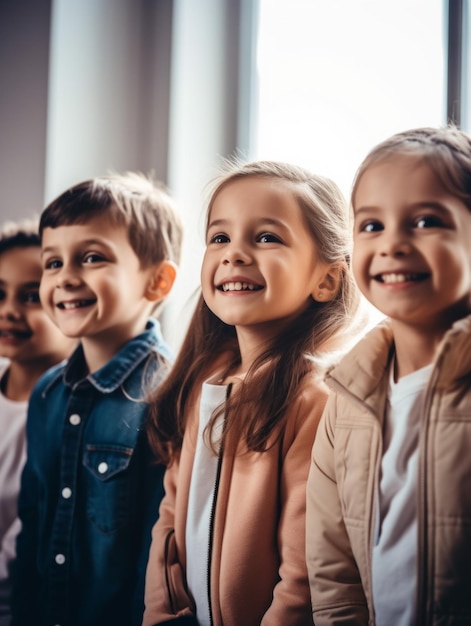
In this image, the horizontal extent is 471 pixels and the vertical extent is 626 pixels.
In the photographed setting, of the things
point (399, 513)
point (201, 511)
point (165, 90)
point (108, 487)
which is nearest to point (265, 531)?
point (201, 511)

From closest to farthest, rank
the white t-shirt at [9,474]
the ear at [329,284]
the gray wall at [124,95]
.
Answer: the ear at [329,284] < the white t-shirt at [9,474] < the gray wall at [124,95]

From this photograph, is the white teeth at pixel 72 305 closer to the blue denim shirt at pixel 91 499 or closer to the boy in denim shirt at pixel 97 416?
the boy in denim shirt at pixel 97 416

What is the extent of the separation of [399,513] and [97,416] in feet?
2.16

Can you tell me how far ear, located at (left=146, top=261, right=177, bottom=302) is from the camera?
1.32 metres

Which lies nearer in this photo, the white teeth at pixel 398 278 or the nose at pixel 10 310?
the white teeth at pixel 398 278

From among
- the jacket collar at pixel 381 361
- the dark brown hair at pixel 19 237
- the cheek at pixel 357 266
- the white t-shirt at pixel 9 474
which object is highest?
the dark brown hair at pixel 19 237

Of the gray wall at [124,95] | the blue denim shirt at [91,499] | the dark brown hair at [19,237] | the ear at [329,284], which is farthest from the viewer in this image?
the gray wall at [124,95]

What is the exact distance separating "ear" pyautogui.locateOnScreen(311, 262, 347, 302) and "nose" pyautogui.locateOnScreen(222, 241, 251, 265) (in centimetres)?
13

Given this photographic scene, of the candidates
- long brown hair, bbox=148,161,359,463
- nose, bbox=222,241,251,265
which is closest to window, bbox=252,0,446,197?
long brown hair, bbox=148,161,359,463

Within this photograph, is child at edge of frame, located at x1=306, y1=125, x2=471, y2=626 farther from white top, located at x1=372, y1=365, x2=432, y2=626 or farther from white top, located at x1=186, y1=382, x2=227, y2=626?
white top, located at x1=186, y1=382, x2=227, y2=626

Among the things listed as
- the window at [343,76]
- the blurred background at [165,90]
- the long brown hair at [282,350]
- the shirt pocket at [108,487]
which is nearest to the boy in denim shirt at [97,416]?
the shirt pocket at [108,487]

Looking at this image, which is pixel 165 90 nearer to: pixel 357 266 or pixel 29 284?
pixel 29 284

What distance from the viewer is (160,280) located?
52.1 inches

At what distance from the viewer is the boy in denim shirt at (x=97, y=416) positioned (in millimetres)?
1174
